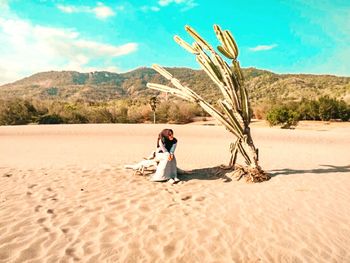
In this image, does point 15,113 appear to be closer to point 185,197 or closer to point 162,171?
point 162,171

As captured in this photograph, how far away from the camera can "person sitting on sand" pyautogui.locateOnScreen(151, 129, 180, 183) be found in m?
8.52

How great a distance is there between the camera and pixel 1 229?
5246 millimetres

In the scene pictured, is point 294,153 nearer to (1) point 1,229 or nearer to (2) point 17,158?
(2) point 17,158

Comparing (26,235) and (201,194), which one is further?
(201,194)

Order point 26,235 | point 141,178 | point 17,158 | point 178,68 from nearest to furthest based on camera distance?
point 26,235
point 141,178
point 17,158
point 178,68

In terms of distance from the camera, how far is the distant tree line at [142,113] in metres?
26.4

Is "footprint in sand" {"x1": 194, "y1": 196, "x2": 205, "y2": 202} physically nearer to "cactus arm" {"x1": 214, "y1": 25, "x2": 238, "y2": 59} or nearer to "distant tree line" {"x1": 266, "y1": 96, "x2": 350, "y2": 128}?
"cactus arm" {"x1": 214, "y1": 25, "x2": 238, "y2": 59}

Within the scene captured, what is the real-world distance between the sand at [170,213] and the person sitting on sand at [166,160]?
1.14ft

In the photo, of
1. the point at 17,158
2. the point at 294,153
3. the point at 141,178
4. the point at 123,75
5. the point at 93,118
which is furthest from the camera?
the point at 123,75

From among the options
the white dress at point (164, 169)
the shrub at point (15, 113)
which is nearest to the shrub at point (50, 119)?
the shrub at point (15, 113)

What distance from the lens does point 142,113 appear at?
31078 millimetres

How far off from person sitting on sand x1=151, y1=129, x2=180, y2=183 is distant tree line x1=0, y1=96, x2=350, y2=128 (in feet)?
57.5

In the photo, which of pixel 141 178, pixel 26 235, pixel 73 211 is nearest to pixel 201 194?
pixel 141 178

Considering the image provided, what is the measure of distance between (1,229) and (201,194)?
3884mm
